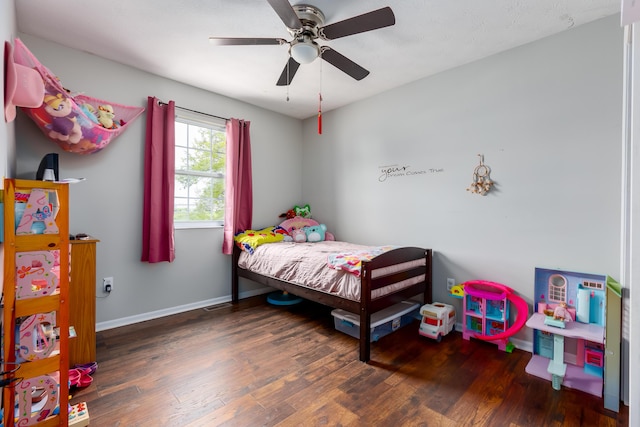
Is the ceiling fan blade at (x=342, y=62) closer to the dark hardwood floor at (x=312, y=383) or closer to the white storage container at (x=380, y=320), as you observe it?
the white storage container at (x=380, y=320)

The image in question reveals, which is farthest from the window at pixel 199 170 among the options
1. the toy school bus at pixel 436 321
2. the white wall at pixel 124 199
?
the toy school bus at pixel 436 321

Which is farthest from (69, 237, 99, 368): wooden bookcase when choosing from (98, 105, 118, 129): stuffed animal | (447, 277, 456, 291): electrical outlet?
(447, 277, 456, 291): electrical outlet

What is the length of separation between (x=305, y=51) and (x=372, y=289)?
68.2 inches

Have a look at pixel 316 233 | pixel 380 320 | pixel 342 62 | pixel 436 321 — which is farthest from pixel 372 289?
pixel 342 62

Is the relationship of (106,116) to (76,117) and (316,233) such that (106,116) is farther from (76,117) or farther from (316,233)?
(316,233)

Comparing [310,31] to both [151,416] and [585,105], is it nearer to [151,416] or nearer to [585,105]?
[585,105]

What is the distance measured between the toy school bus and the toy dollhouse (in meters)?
0.61

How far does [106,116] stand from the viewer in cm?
249

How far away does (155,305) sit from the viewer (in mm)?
2953

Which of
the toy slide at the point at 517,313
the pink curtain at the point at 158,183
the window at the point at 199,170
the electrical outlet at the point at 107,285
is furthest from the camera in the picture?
the window at the point at 199,170

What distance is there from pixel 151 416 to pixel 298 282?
4.47 ft

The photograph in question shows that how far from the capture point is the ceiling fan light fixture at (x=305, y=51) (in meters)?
1.96

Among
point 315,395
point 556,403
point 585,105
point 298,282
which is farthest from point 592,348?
point 298,282

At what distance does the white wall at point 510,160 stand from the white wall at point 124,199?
73.7 inches
